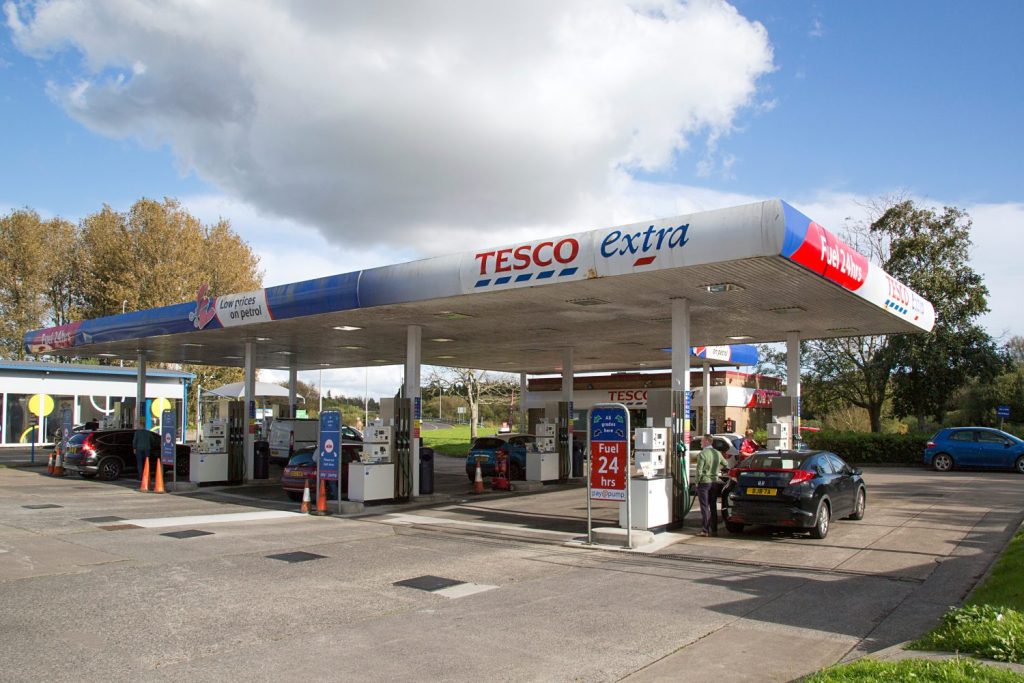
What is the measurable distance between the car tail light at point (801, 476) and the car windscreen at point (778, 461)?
12 centimetres

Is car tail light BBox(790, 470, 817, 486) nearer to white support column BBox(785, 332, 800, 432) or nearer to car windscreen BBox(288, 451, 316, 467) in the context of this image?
white support column BBox(785, 332, 800, 432)

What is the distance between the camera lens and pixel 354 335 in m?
21.9

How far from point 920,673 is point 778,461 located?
7645mm

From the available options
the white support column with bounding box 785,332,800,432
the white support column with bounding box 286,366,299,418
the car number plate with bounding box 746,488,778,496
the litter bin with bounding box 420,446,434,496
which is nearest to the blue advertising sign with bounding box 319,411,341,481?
the litter bin with bounding box 420,446,434,496

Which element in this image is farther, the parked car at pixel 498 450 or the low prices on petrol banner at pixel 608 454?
the parked car at pixel 498 450

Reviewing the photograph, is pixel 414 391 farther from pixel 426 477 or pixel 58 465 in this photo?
pixel 58 465

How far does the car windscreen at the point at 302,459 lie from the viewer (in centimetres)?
1769

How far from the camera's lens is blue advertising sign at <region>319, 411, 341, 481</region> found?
618 inches

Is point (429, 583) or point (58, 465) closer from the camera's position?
point (429, 583)

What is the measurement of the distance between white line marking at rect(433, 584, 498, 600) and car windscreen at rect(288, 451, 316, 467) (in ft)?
31.3

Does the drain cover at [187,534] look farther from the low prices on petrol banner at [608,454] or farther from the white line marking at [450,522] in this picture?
the low prices on petrol banner at [608,454]

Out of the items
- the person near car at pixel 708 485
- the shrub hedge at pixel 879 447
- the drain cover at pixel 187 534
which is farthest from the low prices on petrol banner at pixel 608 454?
the shrub hedge at pixel 879 447

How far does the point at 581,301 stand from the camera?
49.6 feet

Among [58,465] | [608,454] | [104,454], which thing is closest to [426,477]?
[608,454]
